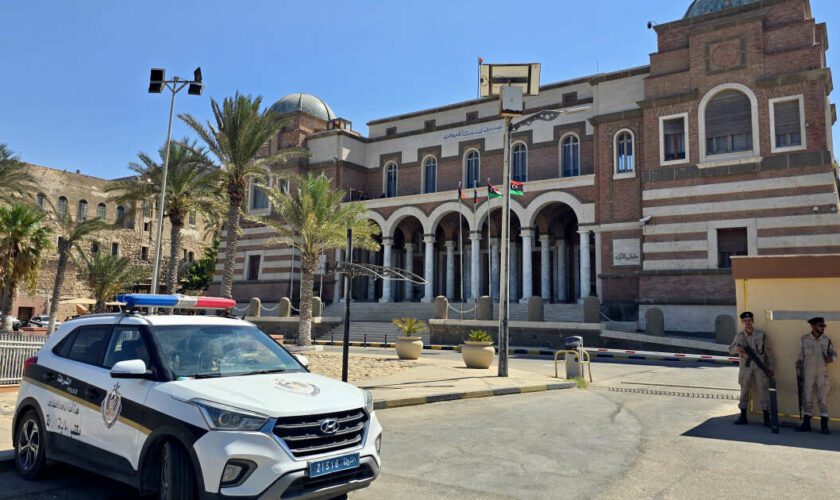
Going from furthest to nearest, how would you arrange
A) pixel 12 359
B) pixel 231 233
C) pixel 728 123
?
pixel 728 123 → pixel 231 233 → pixel 12 359

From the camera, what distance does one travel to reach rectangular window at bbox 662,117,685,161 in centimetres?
2706

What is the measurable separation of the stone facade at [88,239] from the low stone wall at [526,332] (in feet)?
81.2

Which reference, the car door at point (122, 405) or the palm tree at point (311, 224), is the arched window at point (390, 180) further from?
the car door at point (122, 405)

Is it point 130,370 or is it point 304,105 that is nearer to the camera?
point 130,370

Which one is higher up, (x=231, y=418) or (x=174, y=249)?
(x=174, y=249)

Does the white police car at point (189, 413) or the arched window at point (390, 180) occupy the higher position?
the arched window at point (390, 180)

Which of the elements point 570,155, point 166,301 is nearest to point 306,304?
point 166,301

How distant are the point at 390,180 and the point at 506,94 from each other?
1052 inches

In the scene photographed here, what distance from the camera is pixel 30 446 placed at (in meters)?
5.61

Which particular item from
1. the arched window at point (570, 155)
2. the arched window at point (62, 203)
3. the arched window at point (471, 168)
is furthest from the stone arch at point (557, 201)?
the arched window at point (62, 203)

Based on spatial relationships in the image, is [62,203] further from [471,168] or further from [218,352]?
[218,352]

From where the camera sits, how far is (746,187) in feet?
82.2

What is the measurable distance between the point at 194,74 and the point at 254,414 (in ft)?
67.2

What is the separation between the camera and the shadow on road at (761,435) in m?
7.62
